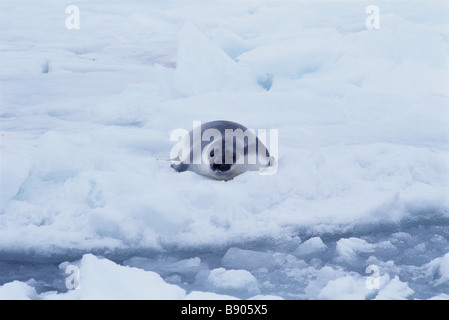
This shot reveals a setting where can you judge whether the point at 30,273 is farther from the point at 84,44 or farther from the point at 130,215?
the point at 84,44

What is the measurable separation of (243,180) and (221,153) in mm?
308

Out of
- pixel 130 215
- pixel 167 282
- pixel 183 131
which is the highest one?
pixel 183 131

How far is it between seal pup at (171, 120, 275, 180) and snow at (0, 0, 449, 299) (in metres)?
0.14

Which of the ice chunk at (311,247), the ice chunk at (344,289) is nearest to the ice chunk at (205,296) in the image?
the ice chunk at (344,289)

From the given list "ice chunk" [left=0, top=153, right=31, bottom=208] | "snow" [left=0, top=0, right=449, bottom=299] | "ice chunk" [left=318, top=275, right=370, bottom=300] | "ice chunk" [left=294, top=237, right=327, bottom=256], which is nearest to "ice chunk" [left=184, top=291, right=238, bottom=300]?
"snow" [left=0, top=0, right=449, bottom=299]

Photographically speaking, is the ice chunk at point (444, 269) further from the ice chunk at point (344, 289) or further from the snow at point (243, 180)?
the ice chunk at point (344, 289)

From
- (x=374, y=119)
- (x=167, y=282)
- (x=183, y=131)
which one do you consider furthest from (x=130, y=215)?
(x=374, y=119)

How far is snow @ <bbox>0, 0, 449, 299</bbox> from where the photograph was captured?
3.13 metres

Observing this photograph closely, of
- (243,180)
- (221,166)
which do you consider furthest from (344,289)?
(221,166)

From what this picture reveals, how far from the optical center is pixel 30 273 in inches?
125

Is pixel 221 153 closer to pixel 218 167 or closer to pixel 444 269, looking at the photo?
pixel 218 167

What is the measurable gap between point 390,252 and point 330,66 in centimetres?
477

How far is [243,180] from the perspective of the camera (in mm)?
4246

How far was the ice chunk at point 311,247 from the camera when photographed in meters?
3.38
